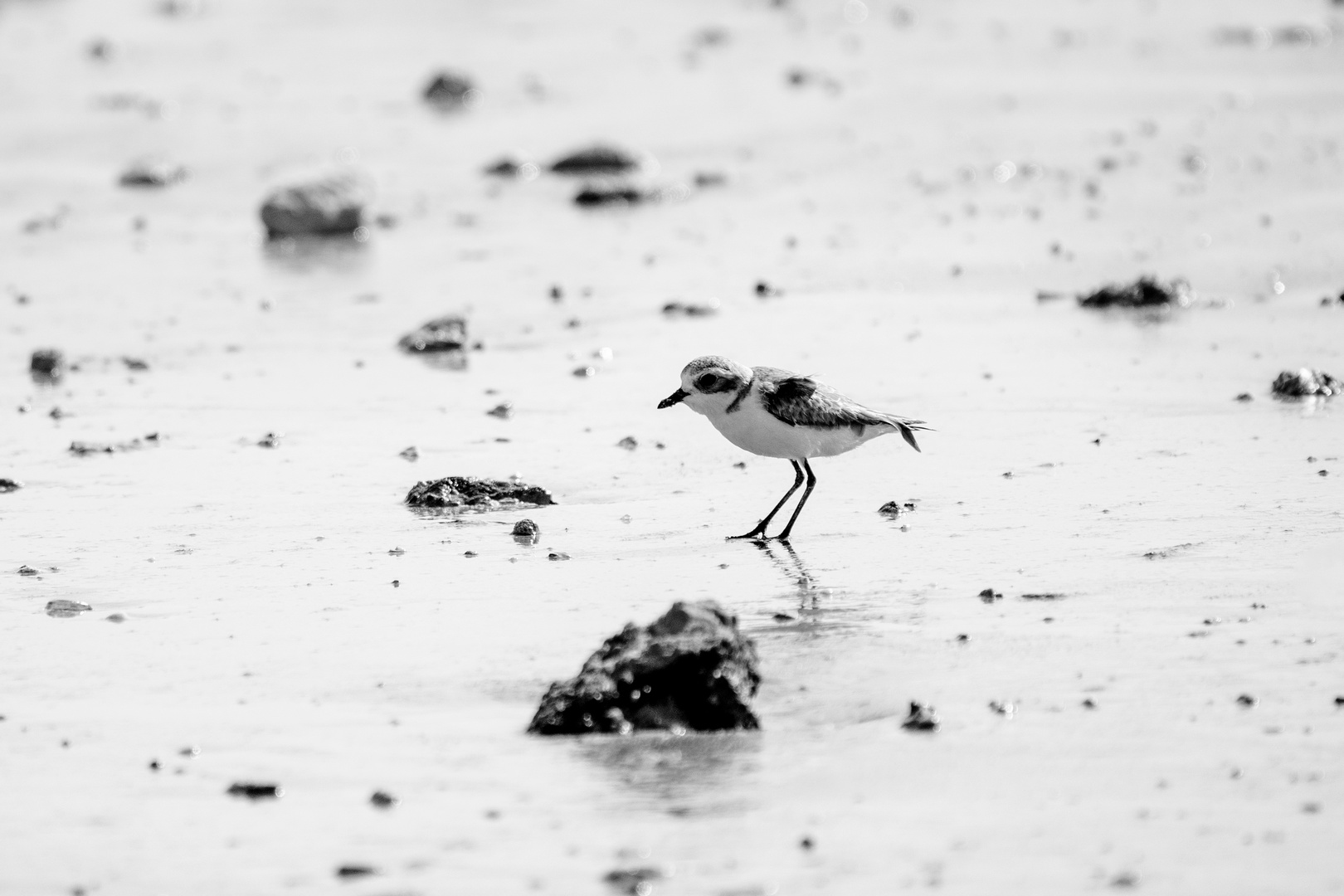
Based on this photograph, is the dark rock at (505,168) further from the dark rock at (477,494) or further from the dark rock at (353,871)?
the dark rock at (353,871)

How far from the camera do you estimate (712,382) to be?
771 centimetres

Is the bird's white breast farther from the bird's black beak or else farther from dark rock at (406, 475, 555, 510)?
dark rock at (406, 475, 555, 510)

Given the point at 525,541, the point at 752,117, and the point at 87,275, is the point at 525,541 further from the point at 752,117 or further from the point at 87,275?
the point at 752,117

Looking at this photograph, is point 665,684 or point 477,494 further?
point 477,494

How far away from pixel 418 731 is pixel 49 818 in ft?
3.50

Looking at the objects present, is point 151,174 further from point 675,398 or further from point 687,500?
point 675,398

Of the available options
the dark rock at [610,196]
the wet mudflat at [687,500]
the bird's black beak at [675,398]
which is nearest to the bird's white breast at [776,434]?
the bird's black beak at [675,398]

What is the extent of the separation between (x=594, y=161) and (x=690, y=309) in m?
4.97

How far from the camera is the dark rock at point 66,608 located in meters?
6.73

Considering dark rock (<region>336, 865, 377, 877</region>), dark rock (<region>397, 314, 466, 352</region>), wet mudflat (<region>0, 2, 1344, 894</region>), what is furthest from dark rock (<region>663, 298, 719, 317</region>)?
dark rock (<region>336, 865, 377, 877</region>)

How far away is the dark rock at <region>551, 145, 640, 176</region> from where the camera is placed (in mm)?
16156

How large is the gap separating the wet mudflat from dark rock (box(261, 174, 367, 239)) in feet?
0.51

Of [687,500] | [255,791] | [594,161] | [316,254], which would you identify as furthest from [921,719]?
[594,161]

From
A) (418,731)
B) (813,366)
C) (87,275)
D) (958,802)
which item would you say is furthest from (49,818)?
(87,275)
